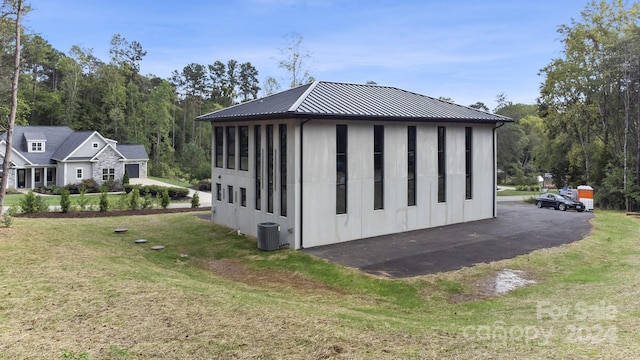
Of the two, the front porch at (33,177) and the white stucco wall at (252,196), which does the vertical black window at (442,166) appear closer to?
the white stucco wall at (252,196)

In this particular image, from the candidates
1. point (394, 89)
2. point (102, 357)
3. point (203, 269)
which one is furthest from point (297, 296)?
point (394, 89)

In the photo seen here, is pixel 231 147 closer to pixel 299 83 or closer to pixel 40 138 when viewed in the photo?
pixel 299 83

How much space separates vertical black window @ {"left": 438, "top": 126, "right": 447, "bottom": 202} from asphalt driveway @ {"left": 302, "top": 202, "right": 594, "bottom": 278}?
1.51 metres

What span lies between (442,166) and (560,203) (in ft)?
39.2

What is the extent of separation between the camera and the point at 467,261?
13578 mm

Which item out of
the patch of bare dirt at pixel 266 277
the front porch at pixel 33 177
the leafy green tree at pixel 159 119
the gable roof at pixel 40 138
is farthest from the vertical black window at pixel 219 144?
the leafy green tree at pixel 159 119

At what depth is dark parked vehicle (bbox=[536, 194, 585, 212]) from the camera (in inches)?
1037

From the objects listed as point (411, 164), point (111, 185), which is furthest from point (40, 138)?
point (411, 164)

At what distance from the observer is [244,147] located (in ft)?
61.4

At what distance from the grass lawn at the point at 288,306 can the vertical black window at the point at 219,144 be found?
5773 mm

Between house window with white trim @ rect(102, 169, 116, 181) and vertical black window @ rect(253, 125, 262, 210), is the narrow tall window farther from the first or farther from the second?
Result: house window with white trim @ rect(102, 169, 116, 181)

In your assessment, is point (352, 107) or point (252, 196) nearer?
point (352, 107)

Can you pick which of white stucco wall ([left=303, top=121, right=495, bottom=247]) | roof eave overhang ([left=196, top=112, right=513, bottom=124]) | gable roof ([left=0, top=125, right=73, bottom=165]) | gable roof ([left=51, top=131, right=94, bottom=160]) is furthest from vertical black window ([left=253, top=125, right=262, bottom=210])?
gable roof ([left=0, top=125, right=73, bottom=165])

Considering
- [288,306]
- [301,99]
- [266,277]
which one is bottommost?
[266,277]
